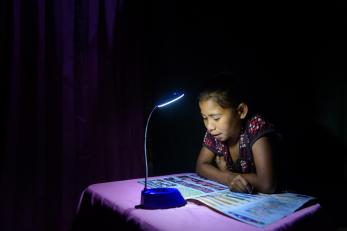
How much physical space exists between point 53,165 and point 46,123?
1.20 feet

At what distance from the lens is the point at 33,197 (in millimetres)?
2402

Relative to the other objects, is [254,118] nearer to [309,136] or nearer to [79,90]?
[309,136]

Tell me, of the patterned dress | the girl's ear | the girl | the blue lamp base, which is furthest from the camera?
the girl's ear

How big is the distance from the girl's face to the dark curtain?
3.74 feet

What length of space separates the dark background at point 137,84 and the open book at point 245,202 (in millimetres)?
836

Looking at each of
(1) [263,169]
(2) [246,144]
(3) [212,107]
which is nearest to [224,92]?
(3) [212,107]

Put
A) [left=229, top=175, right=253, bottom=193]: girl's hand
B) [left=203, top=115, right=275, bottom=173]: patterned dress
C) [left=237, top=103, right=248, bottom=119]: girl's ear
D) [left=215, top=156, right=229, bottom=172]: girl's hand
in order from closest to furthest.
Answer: [left=229, top=175, right=253, bottom=193]: girl's hand < [left=203, top=115, right=275, bottom=173]: patterned dress < [left=237, top=103, right=248, bottom=119]: girl's ear < [left=215, top=156, right=229, bottom=172]: girl's hand

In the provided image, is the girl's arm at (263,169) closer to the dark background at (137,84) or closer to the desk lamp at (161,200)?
the desk lamp at (161,200)

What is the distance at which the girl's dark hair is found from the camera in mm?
1984

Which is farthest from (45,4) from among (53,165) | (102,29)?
(53,165)

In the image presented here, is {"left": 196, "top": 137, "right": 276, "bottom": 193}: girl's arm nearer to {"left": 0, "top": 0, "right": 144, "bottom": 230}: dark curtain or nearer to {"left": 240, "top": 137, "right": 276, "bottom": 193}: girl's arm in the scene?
{"left": 240, "top": 137, "right": 276, "bottom": 193}: girl's arm

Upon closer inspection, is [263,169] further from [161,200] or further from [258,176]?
[161,200]

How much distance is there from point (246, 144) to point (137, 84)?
1.43 metres

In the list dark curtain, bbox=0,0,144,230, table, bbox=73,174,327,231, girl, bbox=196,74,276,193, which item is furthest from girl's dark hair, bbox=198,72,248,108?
dark curtain, bbox=0,0,144,230
